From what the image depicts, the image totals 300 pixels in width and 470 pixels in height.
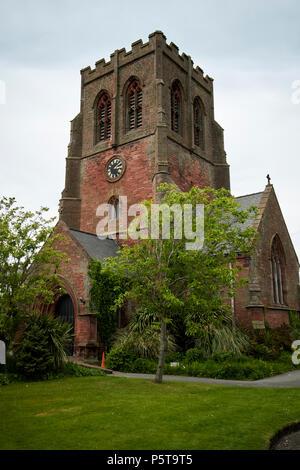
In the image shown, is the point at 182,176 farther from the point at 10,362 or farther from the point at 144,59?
the point at 10,362

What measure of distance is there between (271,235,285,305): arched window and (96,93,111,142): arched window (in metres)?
16.7

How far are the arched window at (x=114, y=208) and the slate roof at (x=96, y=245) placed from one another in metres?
2.38

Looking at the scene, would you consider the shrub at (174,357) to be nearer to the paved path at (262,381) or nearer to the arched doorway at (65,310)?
the paved path at (262,381)

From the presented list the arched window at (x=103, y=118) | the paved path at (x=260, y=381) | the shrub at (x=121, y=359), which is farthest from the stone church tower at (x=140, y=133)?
the paved path at (x=260, y=381)

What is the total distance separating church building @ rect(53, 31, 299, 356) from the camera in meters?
24.5

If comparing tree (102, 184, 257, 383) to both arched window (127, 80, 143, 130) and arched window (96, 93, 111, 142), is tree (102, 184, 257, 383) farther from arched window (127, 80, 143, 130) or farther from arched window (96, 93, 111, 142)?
arched window (96, 93, 111, 142)

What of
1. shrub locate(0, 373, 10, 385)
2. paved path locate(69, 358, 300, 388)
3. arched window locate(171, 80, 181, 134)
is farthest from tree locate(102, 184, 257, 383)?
arched window locate(171, 80, 181, 134)

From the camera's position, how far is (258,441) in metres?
7.25

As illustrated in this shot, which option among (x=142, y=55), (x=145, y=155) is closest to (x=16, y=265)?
(x=145, y=155)

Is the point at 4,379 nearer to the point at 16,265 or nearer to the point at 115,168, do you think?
the point at 16,265

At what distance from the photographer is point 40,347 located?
1573cm

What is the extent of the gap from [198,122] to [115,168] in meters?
9.54

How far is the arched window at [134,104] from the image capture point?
1276 inches
